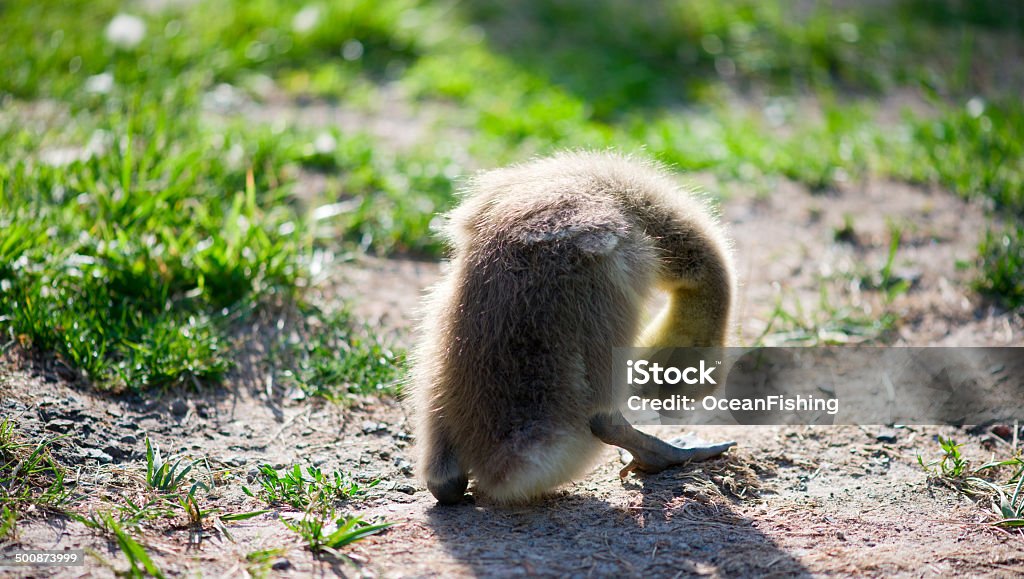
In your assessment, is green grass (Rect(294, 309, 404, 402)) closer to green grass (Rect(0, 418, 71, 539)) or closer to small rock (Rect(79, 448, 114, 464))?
small rock (Rect(79, 448, 114, 464))

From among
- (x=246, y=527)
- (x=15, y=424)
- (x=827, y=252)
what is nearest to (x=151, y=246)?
(x=15, y=424)

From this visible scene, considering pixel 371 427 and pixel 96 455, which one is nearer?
pixel 96 455

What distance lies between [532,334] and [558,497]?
651 mm

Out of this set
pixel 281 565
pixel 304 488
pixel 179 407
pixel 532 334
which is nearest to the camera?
pixel 281 565

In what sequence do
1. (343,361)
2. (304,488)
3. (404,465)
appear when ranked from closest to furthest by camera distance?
(304,488) < (404,465) < (343,361)

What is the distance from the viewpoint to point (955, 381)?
4.17 meters

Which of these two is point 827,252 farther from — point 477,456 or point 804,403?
point 477,456

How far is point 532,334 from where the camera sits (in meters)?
3.10

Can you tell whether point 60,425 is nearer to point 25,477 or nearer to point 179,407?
point 25,477

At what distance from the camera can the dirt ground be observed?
2.89 m

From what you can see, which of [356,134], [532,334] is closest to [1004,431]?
[532,334]

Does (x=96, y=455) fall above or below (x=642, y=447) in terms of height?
below

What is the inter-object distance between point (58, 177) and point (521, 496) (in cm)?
329

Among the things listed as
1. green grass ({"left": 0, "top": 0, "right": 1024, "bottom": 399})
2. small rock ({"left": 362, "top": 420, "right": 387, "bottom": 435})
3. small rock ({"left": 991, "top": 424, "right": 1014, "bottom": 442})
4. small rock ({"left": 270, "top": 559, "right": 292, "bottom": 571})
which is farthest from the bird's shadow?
small rock ({"left": 991, "top": 424, "right": 1014, "bottom": 442})
